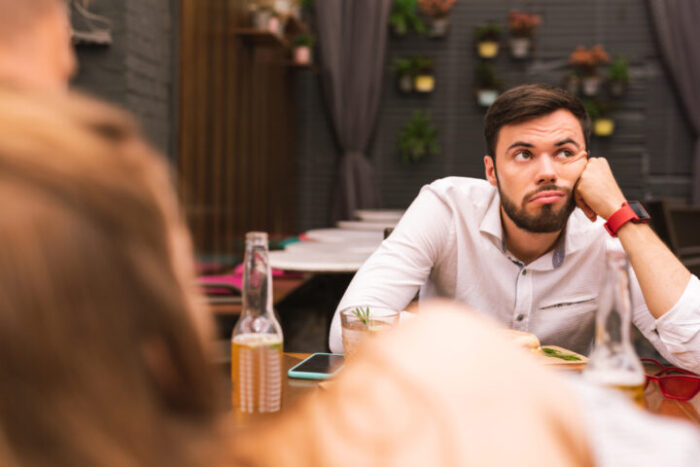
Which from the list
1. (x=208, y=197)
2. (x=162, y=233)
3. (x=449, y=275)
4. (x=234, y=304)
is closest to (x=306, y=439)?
(x=162, y=233)

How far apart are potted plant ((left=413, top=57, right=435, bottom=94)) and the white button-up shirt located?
4.46 metres

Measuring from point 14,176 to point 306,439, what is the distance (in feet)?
0.66

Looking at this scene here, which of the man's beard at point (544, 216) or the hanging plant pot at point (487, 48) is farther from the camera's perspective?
the hanging plant pot at point (487, 48)

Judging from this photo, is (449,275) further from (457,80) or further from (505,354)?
(457,80)

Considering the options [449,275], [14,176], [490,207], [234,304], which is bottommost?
[234,304]

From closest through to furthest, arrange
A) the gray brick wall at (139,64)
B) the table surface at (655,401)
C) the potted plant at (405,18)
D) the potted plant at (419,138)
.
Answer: the table surface at (655,401)
the gray brick wall at (139,64)
the potted plant at (405,18)
the potted plant at (419,138)

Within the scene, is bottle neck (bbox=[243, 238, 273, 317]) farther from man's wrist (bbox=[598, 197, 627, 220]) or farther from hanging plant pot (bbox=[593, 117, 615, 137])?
hanging plant pot (bbox=[593, 117, 615, 137])

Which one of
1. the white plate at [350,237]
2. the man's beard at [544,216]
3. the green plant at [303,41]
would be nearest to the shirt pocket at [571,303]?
the man's beard at [544,216]

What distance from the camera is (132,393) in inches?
12.8

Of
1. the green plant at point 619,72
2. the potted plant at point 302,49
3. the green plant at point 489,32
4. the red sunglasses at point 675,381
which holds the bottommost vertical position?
the red sunglasses at point 675,381

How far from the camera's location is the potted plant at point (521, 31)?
19.8 ft

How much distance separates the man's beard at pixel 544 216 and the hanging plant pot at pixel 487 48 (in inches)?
184

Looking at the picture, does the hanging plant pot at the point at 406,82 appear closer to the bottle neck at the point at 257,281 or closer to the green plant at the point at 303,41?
the green plant at the point at 303,41

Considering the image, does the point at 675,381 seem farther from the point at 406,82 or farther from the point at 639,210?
the point at 406,82
